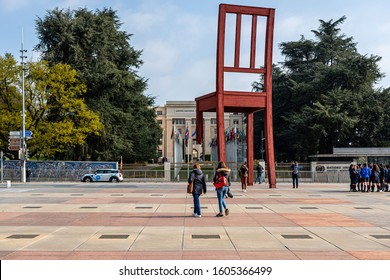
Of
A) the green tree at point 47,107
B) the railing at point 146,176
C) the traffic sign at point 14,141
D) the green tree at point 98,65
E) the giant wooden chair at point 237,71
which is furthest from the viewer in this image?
the green tree at point 98,65

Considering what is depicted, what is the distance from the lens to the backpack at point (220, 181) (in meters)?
14.0

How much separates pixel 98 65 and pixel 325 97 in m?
24.8

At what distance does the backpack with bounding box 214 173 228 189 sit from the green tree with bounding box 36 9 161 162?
33928mm

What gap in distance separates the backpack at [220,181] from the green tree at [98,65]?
1336 inches

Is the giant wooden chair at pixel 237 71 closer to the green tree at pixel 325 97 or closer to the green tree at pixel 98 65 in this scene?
the green tree at pixel 98 65

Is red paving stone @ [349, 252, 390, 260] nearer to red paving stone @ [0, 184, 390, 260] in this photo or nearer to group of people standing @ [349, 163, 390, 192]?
red paving stone @ [0, 184, 390, 260]

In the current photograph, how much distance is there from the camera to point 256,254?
27.5ft

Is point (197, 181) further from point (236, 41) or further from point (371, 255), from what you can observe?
point (236, 41)

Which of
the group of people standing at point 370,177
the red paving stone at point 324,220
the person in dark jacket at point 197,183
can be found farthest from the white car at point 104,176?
the red paving stone at point 324,220

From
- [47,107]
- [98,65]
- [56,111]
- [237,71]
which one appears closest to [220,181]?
[237,71]

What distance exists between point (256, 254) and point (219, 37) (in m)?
19.1

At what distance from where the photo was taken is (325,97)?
53.1 metres
